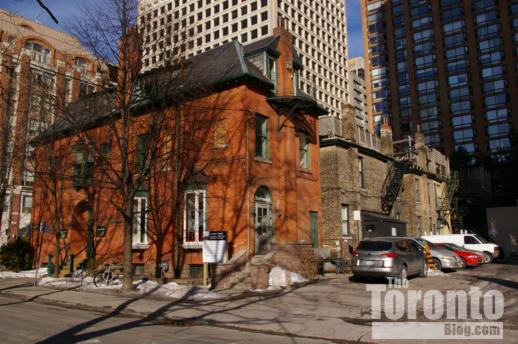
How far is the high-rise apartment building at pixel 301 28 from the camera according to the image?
85375 mm

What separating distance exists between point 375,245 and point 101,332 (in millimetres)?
10689

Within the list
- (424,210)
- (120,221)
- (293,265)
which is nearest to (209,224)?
(293,265)

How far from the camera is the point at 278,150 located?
20.9m

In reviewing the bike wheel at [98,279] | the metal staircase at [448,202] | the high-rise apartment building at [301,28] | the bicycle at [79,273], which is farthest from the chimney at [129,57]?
the high-rise apartment building at [301,28]

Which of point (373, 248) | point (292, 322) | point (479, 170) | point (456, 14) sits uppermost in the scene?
point (456, 14)

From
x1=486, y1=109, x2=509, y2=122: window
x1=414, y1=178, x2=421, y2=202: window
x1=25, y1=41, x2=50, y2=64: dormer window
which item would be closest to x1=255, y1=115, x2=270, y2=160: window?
x1=414, y1=178, x2=421, y2=202: window

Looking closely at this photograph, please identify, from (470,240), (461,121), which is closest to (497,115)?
(461,121)

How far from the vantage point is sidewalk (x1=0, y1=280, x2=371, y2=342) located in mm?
9867

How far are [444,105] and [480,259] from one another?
76534 millimetres

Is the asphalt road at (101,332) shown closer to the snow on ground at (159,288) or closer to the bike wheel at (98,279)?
the snow on ground at (159,288)

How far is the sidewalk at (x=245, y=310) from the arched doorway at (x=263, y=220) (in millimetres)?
3273

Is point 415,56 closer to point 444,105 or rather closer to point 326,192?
point 444,105

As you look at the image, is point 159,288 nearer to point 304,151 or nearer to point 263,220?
point 263,220

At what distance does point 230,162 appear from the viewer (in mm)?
19234
